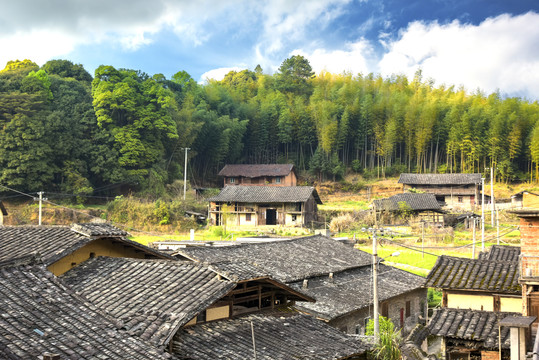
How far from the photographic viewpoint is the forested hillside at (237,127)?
39.5 m

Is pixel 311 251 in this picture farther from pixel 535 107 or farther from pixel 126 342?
pixel 535 107

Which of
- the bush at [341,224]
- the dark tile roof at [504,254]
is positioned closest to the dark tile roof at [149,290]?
the dark tile roof at [504,254]

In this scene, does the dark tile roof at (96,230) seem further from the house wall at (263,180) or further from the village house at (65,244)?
the house wall at (263,180)

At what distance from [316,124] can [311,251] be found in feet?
137

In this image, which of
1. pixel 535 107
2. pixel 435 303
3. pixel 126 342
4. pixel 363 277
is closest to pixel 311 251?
pixel 363 277

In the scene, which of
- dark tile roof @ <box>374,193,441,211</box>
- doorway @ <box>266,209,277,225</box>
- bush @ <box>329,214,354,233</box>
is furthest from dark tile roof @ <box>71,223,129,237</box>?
dark tile roof @ <box>374,193,441,211</box>

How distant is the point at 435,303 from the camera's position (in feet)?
78.9

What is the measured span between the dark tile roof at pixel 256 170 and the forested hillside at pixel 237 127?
2119mm

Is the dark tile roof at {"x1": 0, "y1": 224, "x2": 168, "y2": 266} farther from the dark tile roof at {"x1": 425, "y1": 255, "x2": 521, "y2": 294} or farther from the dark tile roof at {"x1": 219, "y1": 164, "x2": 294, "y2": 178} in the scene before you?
the dark tile roof at {"x1": 219, "y1": 164, "x2": 294, "y2": 178}

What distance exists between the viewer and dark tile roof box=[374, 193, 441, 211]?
42.4m

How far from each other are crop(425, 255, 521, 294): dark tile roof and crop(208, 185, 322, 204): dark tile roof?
26.4 metres

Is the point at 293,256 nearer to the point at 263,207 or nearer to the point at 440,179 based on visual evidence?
the point at 263,207

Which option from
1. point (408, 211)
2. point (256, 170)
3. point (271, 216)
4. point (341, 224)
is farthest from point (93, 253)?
point (256, 170)

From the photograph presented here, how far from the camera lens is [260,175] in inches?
2104
